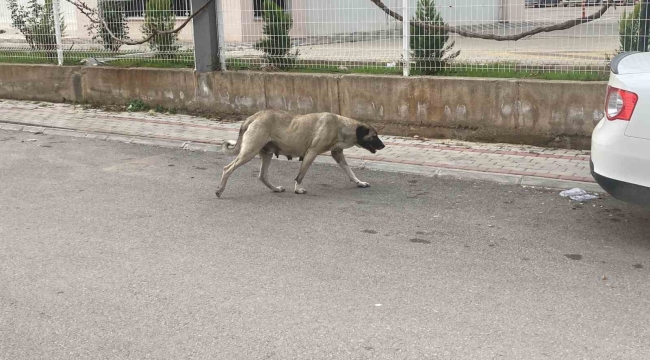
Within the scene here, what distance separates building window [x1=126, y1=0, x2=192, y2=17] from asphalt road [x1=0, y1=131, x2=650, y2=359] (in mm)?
4300

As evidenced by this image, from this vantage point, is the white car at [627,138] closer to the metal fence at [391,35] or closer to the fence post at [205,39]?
the metal fence at [391,35]

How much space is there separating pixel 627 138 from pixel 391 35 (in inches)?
194

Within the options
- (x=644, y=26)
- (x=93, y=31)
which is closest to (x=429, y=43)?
(x=644, y=26)

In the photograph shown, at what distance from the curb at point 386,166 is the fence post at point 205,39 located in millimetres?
1831

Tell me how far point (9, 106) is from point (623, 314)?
1126cm

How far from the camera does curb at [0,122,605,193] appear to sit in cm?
784

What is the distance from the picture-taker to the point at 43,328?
461 cm

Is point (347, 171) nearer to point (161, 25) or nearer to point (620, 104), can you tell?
point (620, 104)

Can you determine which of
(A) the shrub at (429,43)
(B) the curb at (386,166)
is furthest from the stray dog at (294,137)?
(A) the shrub at (429,43)

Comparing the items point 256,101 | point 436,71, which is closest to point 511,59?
point 436,71

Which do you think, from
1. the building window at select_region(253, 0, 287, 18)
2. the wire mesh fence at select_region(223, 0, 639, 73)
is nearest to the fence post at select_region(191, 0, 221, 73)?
the wire mesh fence at select_region(223, 0, 639, 73)

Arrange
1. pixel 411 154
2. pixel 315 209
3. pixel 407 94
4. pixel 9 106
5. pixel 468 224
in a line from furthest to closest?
pixel 9 106 < pixel 407 94 < pixel 411 154 < pixel 315 209 < pixel 468 224

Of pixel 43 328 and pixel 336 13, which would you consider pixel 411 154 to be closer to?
pixel 336 13

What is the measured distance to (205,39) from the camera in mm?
11805
